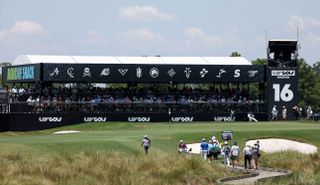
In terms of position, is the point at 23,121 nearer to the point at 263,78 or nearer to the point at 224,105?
the point at 224,105

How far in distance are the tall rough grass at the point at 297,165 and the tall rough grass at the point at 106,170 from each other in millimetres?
3325

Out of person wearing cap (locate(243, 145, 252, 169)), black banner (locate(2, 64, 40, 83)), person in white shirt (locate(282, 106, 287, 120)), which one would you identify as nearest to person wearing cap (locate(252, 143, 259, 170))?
person wearing cap (locate(243, 145, 252, 169))

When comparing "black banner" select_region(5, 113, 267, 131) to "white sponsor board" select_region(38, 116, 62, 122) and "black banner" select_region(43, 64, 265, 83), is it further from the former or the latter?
"black banner" select_region(43, 64, 265, 83)

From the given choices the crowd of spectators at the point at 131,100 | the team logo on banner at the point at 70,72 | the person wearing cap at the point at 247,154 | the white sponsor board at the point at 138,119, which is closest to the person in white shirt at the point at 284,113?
the crowd of spectators at the point at 131,100

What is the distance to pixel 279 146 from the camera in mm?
47219

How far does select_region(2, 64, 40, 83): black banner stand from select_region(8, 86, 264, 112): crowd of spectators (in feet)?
3.73

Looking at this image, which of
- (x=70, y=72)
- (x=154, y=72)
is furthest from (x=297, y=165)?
(x=70, y=72)

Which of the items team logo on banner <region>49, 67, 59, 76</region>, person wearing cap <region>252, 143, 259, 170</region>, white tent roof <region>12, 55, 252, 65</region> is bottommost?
person wearing cap <region>252, 143, 259, 170</region>

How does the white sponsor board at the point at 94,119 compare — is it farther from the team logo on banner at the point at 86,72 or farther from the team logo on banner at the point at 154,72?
the team logo on banner at the point at 154,72

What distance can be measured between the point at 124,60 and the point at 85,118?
9.14 metres

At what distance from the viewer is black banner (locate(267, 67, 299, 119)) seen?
63625 millimetres

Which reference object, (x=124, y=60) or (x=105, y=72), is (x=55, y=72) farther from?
(x=124, y=60)

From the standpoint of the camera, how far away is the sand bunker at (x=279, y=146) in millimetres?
45344

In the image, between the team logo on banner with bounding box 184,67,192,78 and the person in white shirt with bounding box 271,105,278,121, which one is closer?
the person in white shirt with bounding box 271,105,278,121
